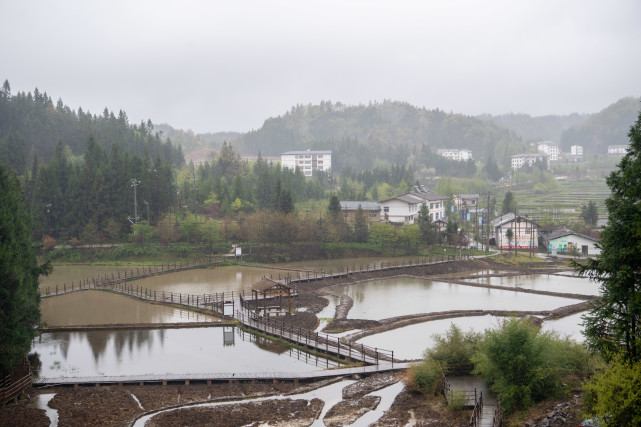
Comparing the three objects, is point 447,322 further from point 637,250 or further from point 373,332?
point 637,250

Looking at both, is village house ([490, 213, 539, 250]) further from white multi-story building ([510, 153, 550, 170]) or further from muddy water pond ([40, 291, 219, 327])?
white multi-story building ([510, 153, 550, 170])

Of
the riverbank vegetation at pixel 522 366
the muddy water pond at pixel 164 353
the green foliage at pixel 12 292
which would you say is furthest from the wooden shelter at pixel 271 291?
the riverbank vegetation at pixel 522 366

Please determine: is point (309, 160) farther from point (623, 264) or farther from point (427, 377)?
point (623, 264)

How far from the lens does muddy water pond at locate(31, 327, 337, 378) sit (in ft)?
Answer: 68.0

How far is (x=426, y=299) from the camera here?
31.8 m

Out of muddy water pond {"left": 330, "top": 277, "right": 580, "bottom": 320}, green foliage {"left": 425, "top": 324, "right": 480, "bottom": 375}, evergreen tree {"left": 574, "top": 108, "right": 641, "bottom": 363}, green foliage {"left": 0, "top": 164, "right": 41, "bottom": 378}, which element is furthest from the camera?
muddy water pond {"left": 330, "top": 277, "right": 580, "bottom": 320}

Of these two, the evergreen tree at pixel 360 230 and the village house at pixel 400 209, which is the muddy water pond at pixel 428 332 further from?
the village house at pixel 400 209

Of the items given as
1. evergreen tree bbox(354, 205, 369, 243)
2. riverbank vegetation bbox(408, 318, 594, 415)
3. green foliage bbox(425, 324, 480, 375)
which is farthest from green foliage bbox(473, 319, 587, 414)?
evergreen tree bbox(354, 205, 369, 243)

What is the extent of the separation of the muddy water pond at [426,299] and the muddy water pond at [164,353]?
247 inches

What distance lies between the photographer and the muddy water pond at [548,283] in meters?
34.2

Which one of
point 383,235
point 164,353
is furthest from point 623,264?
point 383,235

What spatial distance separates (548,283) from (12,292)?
3028 cm

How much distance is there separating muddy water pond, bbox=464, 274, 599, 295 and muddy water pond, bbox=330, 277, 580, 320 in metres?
2.16

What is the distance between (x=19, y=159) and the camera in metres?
63.1
